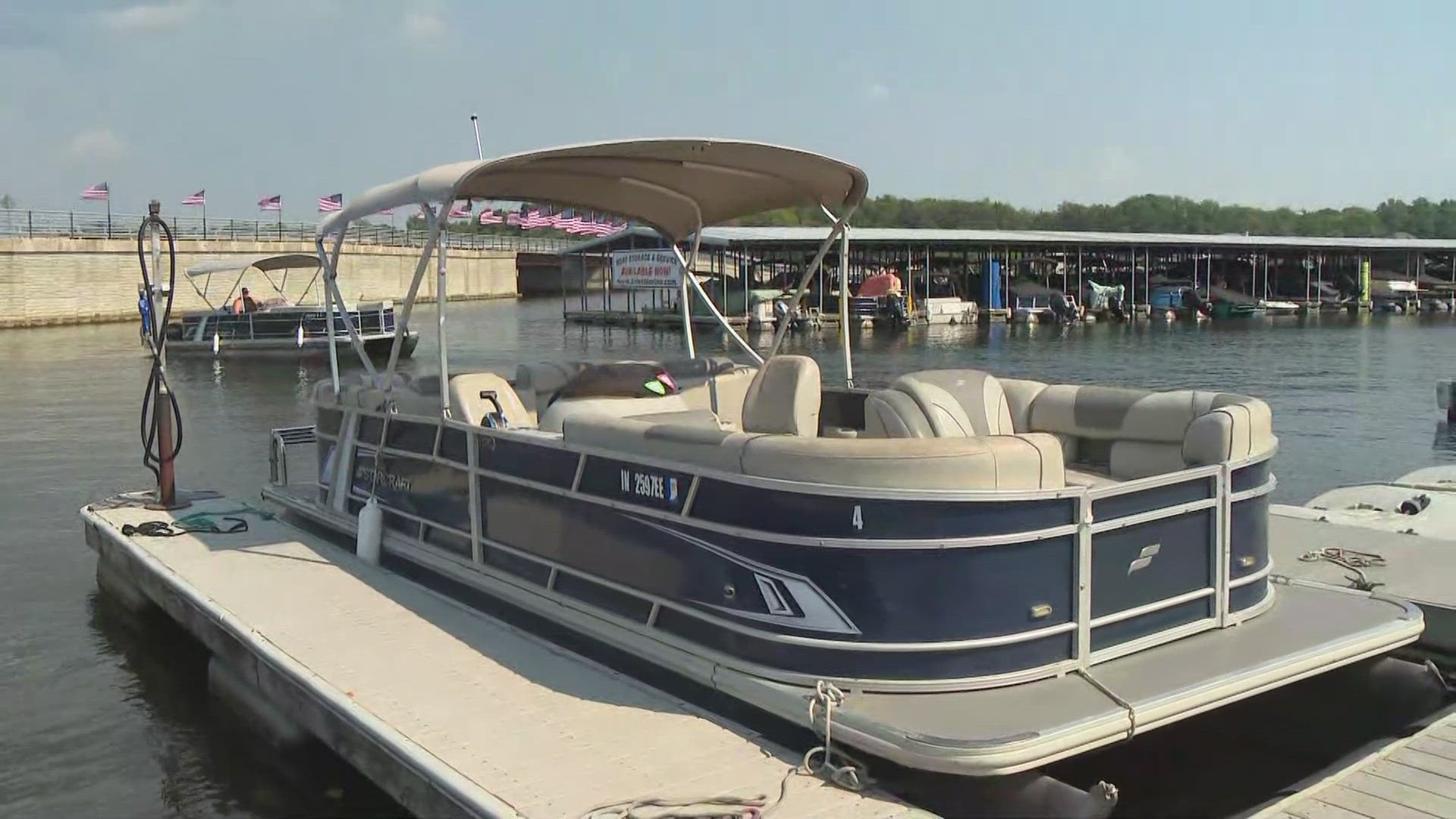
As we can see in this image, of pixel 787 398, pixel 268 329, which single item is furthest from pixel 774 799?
pixel 268 329

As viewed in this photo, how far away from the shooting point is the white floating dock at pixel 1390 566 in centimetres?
745

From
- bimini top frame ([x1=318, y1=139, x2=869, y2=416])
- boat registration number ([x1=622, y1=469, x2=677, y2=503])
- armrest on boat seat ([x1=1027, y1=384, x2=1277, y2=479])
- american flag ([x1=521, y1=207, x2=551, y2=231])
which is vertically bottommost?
boat registration number ([x1=622, y1=469, x2=677, y2=503])

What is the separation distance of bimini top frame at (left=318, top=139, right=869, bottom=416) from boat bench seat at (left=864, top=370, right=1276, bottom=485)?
1.45 m

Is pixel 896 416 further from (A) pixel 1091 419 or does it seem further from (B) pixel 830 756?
(B) pixel 830 756

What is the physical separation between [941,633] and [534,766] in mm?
1874

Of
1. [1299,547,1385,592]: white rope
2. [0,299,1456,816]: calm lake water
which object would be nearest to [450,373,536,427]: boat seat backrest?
[0,299,1456,816]: calm lake water

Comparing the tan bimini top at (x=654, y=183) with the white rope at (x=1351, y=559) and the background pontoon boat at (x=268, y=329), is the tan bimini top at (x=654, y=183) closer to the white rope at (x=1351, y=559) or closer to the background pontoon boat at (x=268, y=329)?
the white rope at (x=1351, y=559)

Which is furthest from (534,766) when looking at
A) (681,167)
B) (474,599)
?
(681,167)

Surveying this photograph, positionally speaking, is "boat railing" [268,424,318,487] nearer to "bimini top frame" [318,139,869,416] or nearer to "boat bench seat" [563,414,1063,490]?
"bimini top frame" [318,139,869,416]

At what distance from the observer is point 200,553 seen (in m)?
9.45

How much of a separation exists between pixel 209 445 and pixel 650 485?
1628cm

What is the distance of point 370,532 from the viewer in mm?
8820

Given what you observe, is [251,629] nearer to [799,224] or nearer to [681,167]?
[681,167]

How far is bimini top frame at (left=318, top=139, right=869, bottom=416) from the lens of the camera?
746 centimetres
